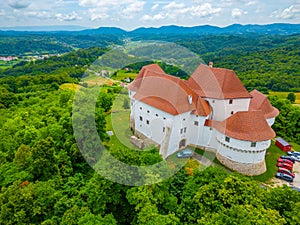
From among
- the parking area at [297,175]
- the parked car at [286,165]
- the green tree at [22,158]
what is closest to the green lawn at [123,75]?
the green tree at [22,158]

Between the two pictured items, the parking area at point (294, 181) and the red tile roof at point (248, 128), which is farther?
the parking area at point (294, 181)

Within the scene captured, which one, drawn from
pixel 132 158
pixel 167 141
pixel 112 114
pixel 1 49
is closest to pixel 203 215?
pixel 132 158

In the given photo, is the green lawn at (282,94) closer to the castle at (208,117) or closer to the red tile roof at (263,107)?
the red tile roof at (263,107)

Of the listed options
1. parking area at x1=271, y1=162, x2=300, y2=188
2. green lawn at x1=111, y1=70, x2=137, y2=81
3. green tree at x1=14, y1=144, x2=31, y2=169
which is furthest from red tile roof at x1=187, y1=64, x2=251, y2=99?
green lawn at x1=111, y1=70, x2=137, y2=81

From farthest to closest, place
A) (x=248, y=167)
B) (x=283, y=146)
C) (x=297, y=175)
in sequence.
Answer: (x=283, y=146)
(x=297, y=175)
(x=248, y=167)

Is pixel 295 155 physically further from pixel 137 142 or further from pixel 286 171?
pixel 137 142

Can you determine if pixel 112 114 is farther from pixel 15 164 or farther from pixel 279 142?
pixel 279 142

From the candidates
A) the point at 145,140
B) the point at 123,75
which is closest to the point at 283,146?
the point at 145,140
